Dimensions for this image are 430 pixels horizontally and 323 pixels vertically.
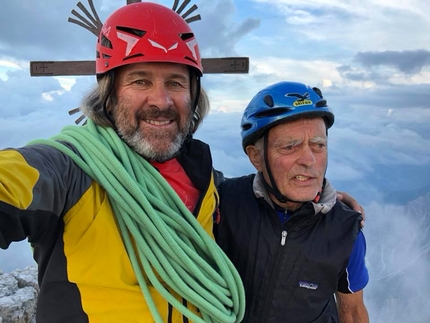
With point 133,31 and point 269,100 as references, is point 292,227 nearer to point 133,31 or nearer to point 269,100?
point 269,100

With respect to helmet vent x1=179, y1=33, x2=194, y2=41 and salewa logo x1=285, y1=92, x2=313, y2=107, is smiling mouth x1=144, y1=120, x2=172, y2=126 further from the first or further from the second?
salewa logo x1=285, y1=92, x2=313, y2=107

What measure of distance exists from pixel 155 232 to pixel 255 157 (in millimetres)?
1147

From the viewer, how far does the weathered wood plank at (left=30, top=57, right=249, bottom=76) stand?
6.40 meters

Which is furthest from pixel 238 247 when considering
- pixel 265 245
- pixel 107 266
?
pixel 107 266

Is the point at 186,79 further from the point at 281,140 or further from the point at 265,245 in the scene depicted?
the point at 265,245

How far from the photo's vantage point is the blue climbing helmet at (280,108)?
2.26 metres

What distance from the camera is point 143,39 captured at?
6.58ft

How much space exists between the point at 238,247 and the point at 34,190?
1.35 m

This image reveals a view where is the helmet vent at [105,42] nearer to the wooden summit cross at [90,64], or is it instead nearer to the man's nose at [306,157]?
the man's nose at [306,157]

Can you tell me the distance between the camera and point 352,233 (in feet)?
7.22

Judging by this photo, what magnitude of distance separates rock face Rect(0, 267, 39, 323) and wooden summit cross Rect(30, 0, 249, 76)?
12.1 feet


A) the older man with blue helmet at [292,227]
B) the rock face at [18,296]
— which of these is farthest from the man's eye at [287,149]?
the rock face at [18,296]

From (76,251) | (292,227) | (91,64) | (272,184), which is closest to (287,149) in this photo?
(272,184)

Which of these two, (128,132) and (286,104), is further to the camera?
(286,104)
